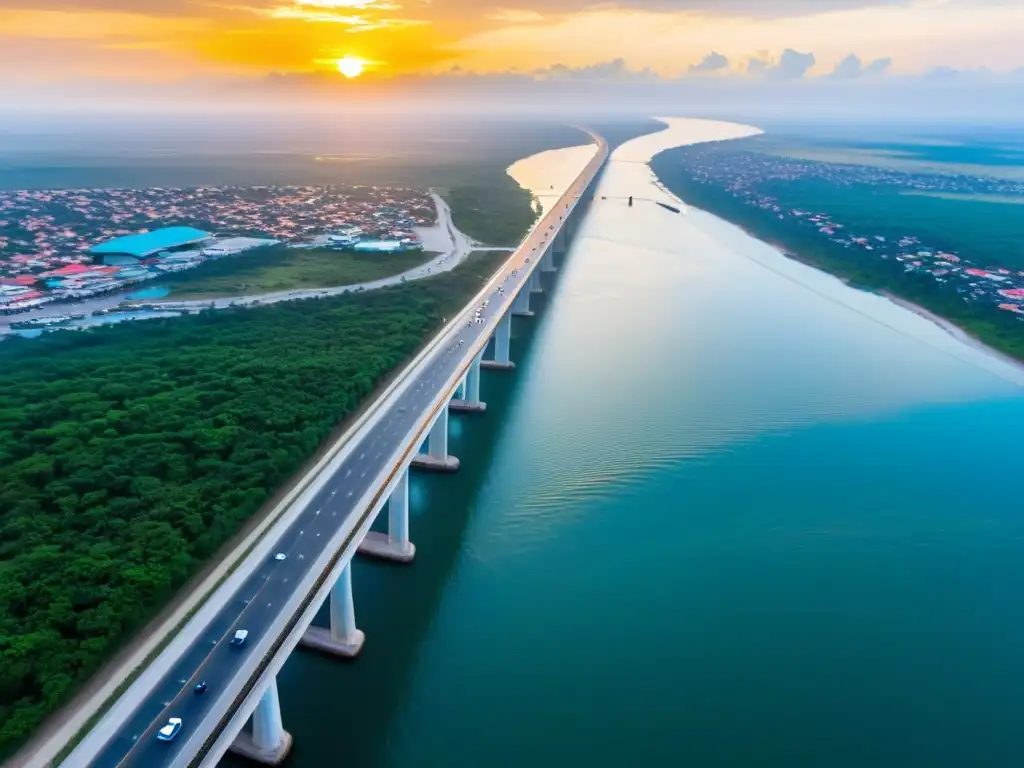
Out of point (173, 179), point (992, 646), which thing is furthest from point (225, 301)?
point (173, 179)

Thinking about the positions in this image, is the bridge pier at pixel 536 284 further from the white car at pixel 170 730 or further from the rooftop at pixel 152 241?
the white car at pixel 170 730

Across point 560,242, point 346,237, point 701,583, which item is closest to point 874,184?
point 560,242

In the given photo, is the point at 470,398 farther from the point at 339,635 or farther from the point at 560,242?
the point at 560,242

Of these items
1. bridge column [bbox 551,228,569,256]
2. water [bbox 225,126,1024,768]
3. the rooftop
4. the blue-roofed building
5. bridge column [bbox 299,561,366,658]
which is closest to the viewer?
water [bbox 225,126,1024,768]

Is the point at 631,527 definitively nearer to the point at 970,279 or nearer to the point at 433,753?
the point at 433,753

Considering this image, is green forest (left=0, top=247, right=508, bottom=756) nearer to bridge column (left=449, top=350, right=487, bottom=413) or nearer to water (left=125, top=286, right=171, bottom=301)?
bridge column (left=449, top=350, right=487, bottom=413)

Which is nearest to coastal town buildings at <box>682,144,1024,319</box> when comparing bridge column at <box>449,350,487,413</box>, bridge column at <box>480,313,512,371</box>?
bridge column at <box>480,313,512,371</box>
